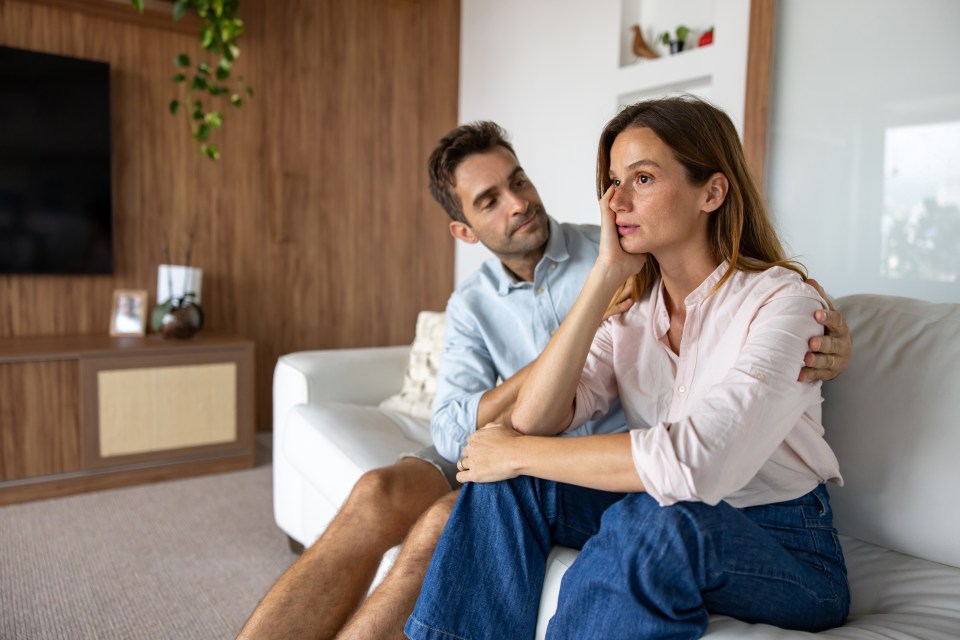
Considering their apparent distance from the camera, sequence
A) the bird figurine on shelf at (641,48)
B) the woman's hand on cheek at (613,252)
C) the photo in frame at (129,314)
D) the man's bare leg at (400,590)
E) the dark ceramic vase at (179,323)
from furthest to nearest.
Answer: the photo in frame at (129,314), the dark ceramic vase at (179,323), the bird figurine on shelf at (641,48), the woman's hand on cheek at (613,252), the man's bare leg at (400,590)

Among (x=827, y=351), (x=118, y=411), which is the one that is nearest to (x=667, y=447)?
(x=827, y=351)

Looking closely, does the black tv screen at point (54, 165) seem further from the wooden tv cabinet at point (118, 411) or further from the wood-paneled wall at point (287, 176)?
the wooden tv cabinet at point (118, 411)

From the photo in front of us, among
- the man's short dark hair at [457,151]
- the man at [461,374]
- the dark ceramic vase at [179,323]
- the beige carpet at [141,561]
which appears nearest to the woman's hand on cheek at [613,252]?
the man at [461,374]

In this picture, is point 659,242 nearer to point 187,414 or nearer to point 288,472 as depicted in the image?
point 288,472

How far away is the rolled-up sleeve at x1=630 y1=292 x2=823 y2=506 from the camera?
97 centimetres

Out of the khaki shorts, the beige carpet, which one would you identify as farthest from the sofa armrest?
the khaki shorts

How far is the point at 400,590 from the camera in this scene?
1207 millimetres

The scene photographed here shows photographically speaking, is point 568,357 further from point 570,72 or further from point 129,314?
point 129,314

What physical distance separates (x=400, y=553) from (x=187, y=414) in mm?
1911

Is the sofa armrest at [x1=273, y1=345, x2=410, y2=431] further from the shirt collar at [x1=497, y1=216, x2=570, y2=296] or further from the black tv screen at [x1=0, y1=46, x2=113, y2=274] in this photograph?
the black tv screen at [x1=0, y1=46, x2=113, y2=274]

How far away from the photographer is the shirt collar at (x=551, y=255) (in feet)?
5.74

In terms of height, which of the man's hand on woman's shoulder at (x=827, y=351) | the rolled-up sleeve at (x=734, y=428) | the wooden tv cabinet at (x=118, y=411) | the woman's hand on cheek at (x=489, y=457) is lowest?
the wooden tv cabinet at (x=118, y=411)

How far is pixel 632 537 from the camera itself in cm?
97

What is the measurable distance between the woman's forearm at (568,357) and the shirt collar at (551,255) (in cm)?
43
